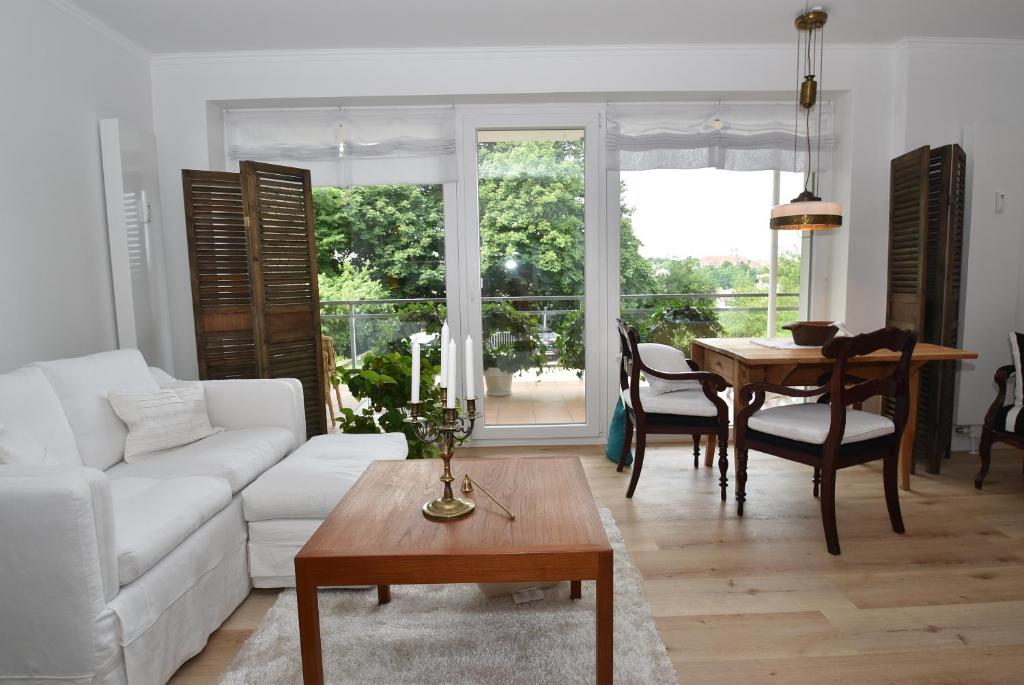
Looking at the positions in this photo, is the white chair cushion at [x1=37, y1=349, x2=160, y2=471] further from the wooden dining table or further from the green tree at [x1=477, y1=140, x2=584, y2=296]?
the wooden dining table

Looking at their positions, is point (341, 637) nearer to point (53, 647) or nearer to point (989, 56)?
point (53, 647)

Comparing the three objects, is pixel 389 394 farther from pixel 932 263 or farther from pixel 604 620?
pixel 932 263

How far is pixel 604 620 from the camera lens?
1.41m

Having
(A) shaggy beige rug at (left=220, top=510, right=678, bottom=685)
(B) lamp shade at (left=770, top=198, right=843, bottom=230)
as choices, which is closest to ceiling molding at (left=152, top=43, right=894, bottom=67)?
(B) lamp shade at (left=770, top=198, right=843, bottom=230)

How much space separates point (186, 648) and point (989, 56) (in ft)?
16.9

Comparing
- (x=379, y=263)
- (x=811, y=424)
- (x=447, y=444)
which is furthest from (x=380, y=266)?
(x=811, y=424)

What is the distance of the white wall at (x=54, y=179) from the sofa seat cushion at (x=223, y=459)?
84 cm

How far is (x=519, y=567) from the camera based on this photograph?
1.41 meters

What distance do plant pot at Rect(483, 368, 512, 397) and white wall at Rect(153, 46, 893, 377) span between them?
183 centimetres

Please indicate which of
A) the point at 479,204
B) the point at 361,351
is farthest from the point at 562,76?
the point at 361,351

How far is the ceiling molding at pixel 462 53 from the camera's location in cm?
355

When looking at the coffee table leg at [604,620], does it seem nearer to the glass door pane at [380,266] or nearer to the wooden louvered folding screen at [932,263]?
the glass door pane at [380,266]

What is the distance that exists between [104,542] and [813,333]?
3.17m

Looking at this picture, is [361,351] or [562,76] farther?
[361,351]
